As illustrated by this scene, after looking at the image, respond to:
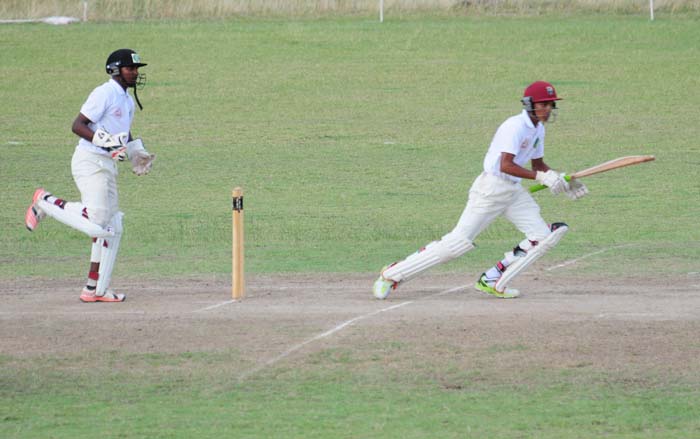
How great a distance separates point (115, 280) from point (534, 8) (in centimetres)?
2760

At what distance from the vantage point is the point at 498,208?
11.9m

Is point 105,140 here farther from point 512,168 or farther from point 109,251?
point 512,168

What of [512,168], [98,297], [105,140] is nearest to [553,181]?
[512,168]

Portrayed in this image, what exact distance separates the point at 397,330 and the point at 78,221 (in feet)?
9.94

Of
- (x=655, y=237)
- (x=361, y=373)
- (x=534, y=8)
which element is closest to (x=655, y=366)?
(x=361, y=373)

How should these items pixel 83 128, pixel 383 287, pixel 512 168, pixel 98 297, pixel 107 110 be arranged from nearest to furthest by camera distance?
pixel 512 168 → pixel 83 128 → pixel 107 110 → pixel 383 287 → pixel 98 297

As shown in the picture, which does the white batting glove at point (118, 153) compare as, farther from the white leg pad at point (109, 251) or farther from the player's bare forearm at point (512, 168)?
the player's bare forearm at point (512, 168)

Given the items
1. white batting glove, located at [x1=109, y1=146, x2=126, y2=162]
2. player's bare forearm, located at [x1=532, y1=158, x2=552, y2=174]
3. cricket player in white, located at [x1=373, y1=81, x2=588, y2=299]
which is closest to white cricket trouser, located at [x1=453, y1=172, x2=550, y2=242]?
cricket player in white, located at [x1=373, y1=81, x2=588, y2=299]

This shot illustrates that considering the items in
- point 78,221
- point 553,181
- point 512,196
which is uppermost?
point 553,181

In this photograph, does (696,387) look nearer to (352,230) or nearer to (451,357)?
(451,357)

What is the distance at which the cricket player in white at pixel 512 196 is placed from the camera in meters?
11.7

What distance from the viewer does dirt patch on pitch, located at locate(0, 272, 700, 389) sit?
1003cm

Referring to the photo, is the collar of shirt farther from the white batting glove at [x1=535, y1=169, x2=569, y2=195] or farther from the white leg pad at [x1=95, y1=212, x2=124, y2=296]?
the white leg pad at [x1=95, y1=212, x2=124, y2=296]

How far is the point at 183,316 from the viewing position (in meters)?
11.6
